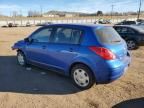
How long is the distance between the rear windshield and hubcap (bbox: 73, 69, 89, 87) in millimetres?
925

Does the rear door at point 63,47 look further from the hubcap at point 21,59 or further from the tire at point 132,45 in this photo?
the tire at point 132,45

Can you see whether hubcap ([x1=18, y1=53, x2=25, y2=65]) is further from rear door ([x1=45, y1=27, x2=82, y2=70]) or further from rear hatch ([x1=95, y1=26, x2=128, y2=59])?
rear hatch ([x1=95, y1=26, x2=128, y2=59])

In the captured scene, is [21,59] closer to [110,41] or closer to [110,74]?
[110,41]

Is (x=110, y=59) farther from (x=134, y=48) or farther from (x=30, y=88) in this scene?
(x=134, y=48)

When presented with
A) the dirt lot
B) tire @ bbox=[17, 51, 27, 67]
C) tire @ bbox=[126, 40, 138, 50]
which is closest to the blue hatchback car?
the dirt lot

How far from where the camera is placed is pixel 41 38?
734 cm

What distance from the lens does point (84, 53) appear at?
584 cm

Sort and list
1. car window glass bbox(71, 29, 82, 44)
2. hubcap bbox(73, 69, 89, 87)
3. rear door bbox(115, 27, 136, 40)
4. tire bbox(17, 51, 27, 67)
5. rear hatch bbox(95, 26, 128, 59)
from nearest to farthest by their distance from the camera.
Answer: rear hatch bbox(95, 26, 128, 59) < hubcap bbox(73, 69, 89, 87) < car window glass bbox(71, 29, 82, 44) < tire bbox(17, 51, 27, 67) < rear door bbox(115, 27, 136, 40)

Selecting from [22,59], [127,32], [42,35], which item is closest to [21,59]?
[22,59]

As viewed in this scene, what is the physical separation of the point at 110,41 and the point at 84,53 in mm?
735

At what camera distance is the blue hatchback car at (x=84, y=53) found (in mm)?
5652

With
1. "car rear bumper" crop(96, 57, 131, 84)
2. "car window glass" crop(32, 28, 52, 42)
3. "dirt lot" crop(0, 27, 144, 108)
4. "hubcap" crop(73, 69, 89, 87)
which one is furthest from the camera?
"car window glass" crop(32, 28, 52, 42)

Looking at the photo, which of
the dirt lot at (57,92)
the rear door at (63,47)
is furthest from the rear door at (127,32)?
the rear door at (63,47)

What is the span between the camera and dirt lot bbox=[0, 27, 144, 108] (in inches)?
205
